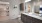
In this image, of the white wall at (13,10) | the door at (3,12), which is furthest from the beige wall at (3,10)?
the white wall at (13,10)

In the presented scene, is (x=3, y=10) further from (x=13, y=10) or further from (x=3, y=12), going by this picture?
(x=13, y=10)

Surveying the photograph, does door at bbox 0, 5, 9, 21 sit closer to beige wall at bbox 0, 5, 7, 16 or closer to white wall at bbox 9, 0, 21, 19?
beige wall at bbox 0, 5, 7, 16

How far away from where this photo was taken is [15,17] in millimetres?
8391

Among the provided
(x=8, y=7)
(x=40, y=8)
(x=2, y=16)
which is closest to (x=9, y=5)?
(x=8, y=7)

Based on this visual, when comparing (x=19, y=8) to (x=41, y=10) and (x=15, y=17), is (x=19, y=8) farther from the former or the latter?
(x=41, y=10)

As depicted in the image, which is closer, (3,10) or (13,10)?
(3,10)

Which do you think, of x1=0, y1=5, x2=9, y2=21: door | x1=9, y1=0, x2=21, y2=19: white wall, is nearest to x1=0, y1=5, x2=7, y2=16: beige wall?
x1=0, y1=5, x2=9, y2=21: door

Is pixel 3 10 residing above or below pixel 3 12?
above

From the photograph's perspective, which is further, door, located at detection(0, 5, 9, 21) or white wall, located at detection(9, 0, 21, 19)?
white wall, located at detection(9, 0, 21, 19)

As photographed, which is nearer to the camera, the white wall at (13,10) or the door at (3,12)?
the door at (3,12)

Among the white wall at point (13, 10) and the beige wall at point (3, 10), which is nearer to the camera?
the beige wall at point (3, 10)

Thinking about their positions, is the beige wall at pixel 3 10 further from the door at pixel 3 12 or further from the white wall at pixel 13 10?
the white wall at pixel 13 10

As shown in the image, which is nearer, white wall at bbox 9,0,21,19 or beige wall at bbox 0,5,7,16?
beige wall at bbox 0,5,7,16

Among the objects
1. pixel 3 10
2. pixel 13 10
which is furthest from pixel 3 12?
pixel 13 10
